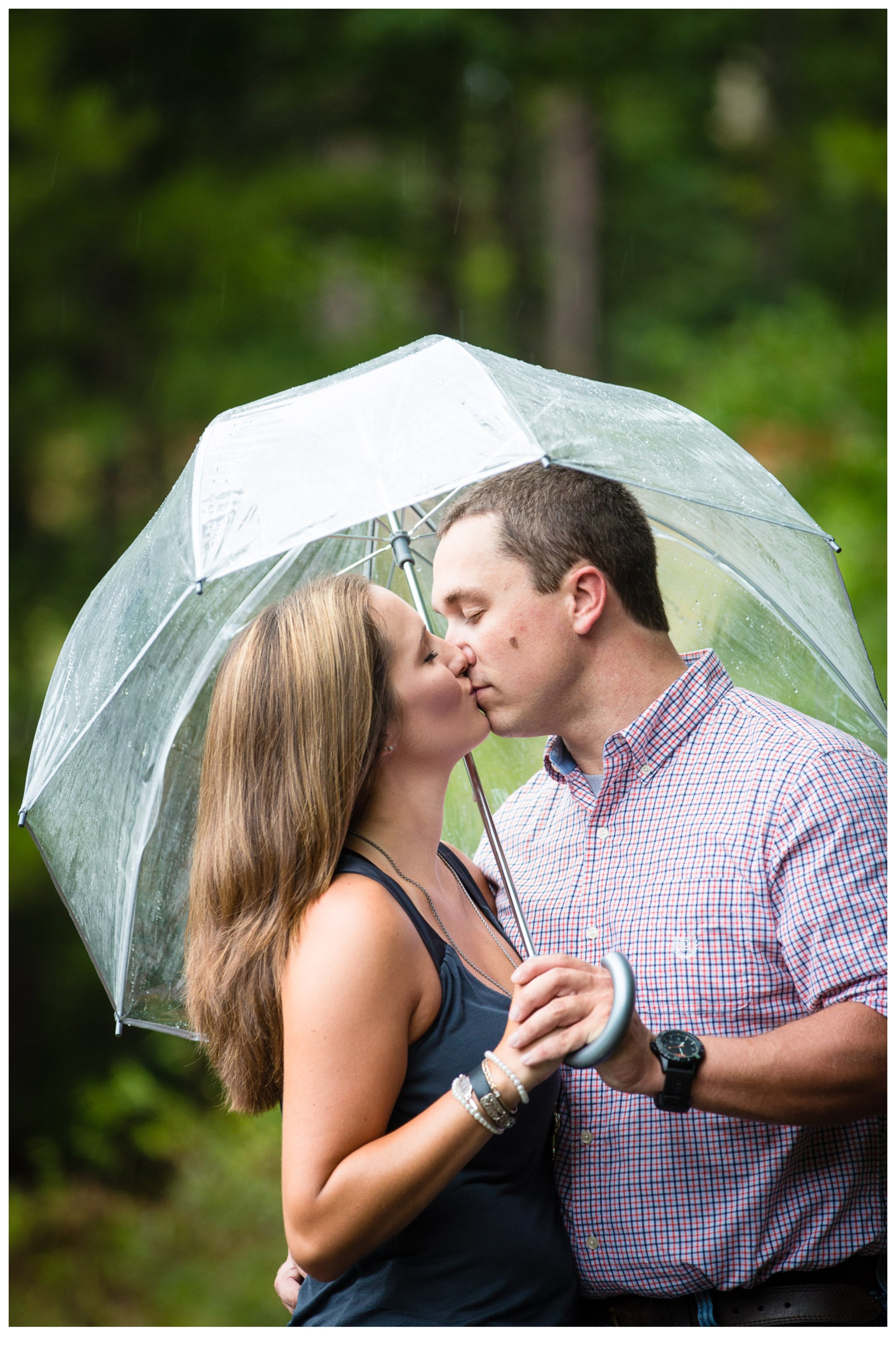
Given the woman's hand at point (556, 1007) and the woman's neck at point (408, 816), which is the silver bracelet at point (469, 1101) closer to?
the woman's hand at point (556, 1007)

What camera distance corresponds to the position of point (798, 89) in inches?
425

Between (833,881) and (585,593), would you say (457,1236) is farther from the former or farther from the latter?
(585,593)

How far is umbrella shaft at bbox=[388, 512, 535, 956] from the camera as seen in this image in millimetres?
2266

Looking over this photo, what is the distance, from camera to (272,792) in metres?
2.21

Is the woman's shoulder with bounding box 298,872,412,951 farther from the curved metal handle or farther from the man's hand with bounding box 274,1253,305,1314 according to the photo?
the man's hand with bounding box 274,1253,305,1314

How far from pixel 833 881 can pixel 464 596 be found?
963 millimetres

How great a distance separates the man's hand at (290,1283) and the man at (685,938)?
3 cm

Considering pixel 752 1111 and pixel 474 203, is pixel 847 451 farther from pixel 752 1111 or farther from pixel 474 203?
pixel 474 203

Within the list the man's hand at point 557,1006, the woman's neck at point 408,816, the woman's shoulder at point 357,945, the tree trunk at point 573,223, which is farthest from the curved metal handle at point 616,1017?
the tree trunk at point 573,223

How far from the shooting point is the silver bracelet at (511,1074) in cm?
184

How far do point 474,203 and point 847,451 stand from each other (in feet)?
22.5

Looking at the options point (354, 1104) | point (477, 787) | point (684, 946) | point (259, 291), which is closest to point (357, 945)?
point (354, 1104)

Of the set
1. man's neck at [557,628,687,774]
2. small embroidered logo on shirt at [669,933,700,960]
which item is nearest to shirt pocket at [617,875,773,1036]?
small embroidered logo on shirt at [669,933,700,960]

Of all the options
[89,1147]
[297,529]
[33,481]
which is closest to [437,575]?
[297,529]
